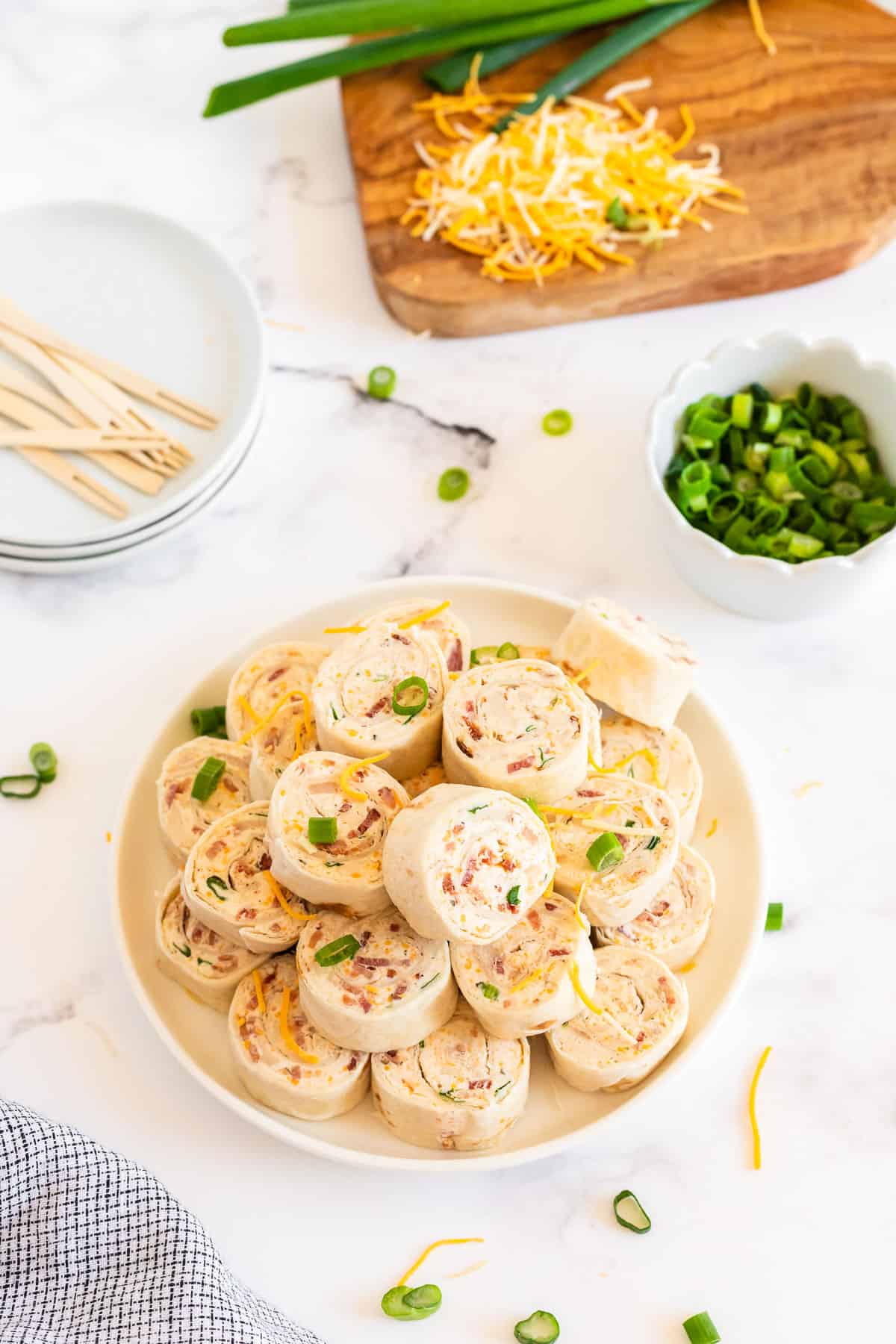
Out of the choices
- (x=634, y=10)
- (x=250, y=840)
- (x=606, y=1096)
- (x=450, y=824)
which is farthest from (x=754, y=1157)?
(x=634, y=10)

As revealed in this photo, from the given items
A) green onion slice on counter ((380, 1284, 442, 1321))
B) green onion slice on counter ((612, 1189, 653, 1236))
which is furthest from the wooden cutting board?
green onion slice on counter ((380, 1284, 442, 1321))

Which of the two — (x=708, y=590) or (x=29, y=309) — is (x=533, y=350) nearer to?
(x=708, y=590)

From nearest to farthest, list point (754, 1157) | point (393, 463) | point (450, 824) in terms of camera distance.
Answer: point (450, 824) < point (754, 1157) < point (393, 463)

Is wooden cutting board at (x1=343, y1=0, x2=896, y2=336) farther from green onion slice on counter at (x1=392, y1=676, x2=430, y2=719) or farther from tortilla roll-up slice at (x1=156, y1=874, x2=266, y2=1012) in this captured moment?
tortilla roll-up slice at (x1=156, y1=874, x2=266, y2=1012)

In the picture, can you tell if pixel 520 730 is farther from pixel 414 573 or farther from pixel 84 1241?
pixel 84 1241

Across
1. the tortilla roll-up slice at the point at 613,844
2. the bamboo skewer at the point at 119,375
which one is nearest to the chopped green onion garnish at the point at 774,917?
the tortilla roll-up slice at the point at 613,844

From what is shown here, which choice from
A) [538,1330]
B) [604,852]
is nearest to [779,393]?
[604,852]
